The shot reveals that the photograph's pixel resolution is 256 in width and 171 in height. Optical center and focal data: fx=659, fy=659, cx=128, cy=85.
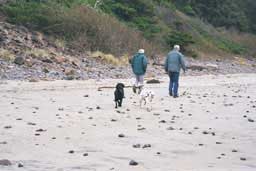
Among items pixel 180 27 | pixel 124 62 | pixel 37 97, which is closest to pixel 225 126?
pixel 37 97

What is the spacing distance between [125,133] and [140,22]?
42.8 m

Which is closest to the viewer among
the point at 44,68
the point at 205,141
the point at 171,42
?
the point at 205,141

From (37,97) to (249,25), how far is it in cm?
6196

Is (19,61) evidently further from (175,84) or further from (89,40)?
(175,84)

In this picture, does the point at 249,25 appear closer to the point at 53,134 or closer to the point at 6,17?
the point at 6,17

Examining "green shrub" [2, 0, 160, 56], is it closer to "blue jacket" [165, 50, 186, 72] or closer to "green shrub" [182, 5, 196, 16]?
"blue jacket" [165, 50, 186, 72]

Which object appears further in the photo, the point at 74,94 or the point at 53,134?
the point at 74,94

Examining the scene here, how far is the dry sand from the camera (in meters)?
9.31

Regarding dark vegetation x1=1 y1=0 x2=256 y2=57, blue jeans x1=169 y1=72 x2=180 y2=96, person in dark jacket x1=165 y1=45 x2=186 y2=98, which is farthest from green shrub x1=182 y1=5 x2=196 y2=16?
blue jeans x1=169 y1=72 x2=180 y2=96

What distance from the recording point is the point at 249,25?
78.8 metres

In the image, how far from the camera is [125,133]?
12211 mm

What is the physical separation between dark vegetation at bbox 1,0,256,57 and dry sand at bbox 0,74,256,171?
66.1 ft

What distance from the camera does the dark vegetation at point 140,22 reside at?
132 ft

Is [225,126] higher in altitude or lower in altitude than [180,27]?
lower
